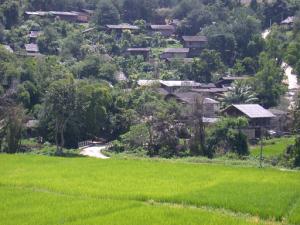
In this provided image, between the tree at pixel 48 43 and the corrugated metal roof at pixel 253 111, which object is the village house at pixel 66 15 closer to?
the tree at pixel 48 43

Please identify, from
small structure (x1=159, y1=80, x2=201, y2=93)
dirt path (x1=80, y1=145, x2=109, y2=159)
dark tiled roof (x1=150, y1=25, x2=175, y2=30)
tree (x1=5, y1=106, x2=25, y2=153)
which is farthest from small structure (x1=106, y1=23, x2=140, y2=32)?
tree (x1=5, y1=106, x2=25, y2=153)

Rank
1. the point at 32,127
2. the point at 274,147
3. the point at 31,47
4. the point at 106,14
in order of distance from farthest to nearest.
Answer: the point at 106,14, the point at 31,47, the point at 32,127, the point at 274,147

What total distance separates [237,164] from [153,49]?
33.1 metres

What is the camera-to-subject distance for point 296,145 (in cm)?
2797

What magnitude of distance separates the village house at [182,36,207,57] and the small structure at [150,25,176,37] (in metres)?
4.20

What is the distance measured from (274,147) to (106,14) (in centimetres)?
3361

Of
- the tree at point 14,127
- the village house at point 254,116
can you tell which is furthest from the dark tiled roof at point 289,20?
the tree at point 14,127

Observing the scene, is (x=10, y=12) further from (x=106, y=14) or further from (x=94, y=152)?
(x=94, y=152)

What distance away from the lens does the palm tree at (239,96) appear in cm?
4300

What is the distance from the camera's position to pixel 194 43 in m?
60.7

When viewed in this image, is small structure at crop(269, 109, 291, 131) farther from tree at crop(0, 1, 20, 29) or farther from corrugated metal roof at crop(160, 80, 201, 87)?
tree at crop(0, 1, 20, 29)

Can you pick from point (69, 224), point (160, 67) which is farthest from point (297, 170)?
point (160, 67)

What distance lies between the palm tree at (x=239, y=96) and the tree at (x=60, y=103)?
45.7 feet

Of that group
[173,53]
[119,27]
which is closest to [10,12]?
Answer: [119,27]
